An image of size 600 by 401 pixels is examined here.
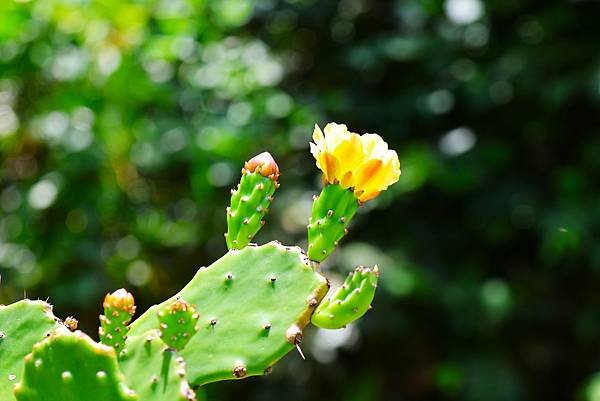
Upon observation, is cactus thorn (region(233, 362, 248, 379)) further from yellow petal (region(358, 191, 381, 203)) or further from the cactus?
yellow petal (region(358, 191, 381, 203))

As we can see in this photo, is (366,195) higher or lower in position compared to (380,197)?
higher

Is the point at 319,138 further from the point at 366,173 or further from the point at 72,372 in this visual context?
the point at 72,372

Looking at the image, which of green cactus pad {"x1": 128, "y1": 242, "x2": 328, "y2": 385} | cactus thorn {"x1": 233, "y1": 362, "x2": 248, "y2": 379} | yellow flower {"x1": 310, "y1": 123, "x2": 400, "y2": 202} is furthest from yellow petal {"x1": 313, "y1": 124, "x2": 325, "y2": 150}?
cactus thorn {"x1": 233, "y1": 362, "x2": 248, "y2": 379}

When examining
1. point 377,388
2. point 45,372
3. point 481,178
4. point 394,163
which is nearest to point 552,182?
point 481,178

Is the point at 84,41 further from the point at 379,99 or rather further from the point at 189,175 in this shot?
the point at 379,99

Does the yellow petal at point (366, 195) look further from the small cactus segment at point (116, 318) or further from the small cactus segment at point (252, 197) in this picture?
the small cactus segment at point (116, 318)

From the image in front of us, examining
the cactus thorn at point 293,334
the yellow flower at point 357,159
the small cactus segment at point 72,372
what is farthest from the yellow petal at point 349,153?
the small cactus segment at point 72,372

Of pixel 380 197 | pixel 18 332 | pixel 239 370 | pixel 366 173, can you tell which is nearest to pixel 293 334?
pixel 239 370
